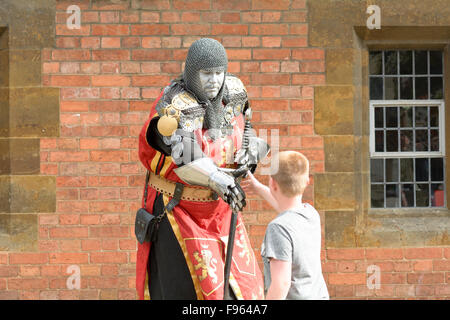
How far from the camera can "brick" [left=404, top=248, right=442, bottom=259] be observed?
5.30 m

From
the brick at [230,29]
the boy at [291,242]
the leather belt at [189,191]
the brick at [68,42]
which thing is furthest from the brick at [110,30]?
the boy at [291,242]

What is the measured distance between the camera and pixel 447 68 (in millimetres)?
5559

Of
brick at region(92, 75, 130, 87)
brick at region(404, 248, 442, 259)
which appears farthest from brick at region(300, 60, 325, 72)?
brick at region(404, 248, 442, 259)

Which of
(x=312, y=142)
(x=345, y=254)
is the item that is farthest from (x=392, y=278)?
(x=312, y=142)

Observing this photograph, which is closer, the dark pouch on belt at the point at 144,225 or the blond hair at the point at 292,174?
the blond hair at the point at 292,174

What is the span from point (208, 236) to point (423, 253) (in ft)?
8.98

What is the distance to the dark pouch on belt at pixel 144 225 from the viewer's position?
326 centimetres

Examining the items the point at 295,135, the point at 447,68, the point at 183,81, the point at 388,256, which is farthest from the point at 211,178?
the point at 447,68

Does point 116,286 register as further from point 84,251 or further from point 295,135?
point 295,135

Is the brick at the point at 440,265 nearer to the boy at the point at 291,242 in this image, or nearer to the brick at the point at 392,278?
the brick at the point at 392,278

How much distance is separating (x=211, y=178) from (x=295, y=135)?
234 centimetres

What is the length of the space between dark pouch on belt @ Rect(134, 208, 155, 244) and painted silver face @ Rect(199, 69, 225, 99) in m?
0.69

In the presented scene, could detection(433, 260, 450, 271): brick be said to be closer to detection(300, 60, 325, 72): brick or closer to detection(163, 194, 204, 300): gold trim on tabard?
detection(300, 60, 325, 72): brick

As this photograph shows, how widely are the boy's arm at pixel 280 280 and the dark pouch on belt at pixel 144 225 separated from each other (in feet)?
2.67
